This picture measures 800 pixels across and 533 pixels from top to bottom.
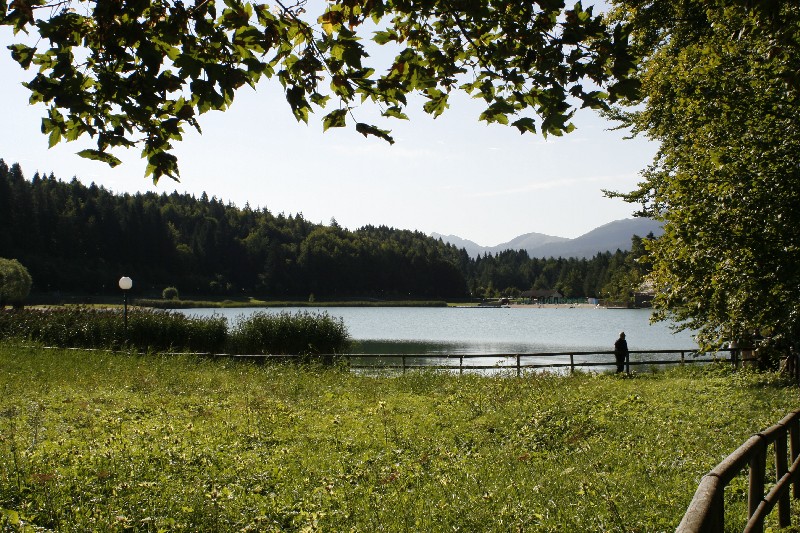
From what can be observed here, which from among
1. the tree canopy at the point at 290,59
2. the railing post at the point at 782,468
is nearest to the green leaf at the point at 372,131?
the tree canopy at the point at 290,59

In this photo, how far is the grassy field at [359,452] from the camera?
22.8 ft

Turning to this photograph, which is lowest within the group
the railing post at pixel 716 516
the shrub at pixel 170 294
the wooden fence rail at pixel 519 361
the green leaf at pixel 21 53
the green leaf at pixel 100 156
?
the wooden fence rail at pixel 519 361

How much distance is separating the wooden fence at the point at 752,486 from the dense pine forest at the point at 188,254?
113 meters

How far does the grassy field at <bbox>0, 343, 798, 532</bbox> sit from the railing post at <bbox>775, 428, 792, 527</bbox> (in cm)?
98

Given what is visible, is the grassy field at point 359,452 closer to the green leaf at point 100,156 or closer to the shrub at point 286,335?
the green leaf at point 100,156

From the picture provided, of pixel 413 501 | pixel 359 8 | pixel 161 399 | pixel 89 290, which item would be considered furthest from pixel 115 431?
pixel 89 290

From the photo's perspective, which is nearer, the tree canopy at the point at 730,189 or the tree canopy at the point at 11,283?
the tree canopy at the point at 730,189

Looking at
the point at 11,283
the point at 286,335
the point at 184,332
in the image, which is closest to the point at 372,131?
the point at 286,335

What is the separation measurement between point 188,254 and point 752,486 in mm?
161364

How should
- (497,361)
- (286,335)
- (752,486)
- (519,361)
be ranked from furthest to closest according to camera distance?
(286,335)
(497,361)
(519,361)
(752,486)

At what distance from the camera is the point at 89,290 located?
126 m

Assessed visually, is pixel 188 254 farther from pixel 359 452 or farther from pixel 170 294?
pixel 359 452

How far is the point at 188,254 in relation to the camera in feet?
516

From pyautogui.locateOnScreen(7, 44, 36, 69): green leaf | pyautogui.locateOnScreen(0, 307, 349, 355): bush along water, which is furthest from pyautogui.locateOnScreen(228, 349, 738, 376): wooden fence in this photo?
pyautogui.locateOnScreen(7, 44, 36, 69): green leaf
